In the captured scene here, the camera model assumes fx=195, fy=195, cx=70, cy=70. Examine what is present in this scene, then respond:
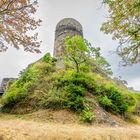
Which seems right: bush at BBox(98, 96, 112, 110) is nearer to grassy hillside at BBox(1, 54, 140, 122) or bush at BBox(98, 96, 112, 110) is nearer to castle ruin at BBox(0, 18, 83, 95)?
grassy hillside at BBox(1, 54, 140, 122)

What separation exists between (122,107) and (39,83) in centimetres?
502

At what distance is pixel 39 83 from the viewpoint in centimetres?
1168

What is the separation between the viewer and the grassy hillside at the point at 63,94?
9.62 m

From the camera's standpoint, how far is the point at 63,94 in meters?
9.99

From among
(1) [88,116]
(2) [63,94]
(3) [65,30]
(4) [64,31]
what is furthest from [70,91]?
(3) [65,30]

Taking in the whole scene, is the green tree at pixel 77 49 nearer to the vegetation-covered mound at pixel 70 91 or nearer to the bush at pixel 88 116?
the vegetation-covered mound at pixel 70 91

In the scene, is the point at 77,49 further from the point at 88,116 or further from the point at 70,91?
the point at 88,116

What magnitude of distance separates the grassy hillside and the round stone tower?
9.22 metres

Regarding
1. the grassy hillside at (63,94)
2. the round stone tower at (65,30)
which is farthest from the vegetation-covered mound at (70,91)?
the round stone tower at (65,30)

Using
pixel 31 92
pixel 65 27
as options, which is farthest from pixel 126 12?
pixel 65 27

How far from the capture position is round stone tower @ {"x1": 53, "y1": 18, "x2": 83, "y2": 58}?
2146 cm

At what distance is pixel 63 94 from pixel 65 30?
45.4ft

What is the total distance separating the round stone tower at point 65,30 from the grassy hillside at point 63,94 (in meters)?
9.22

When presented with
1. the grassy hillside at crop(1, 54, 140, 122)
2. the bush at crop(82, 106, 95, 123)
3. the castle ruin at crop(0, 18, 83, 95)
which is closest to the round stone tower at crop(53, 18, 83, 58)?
the castle ruin at crop(0, 18, 83, 95)
